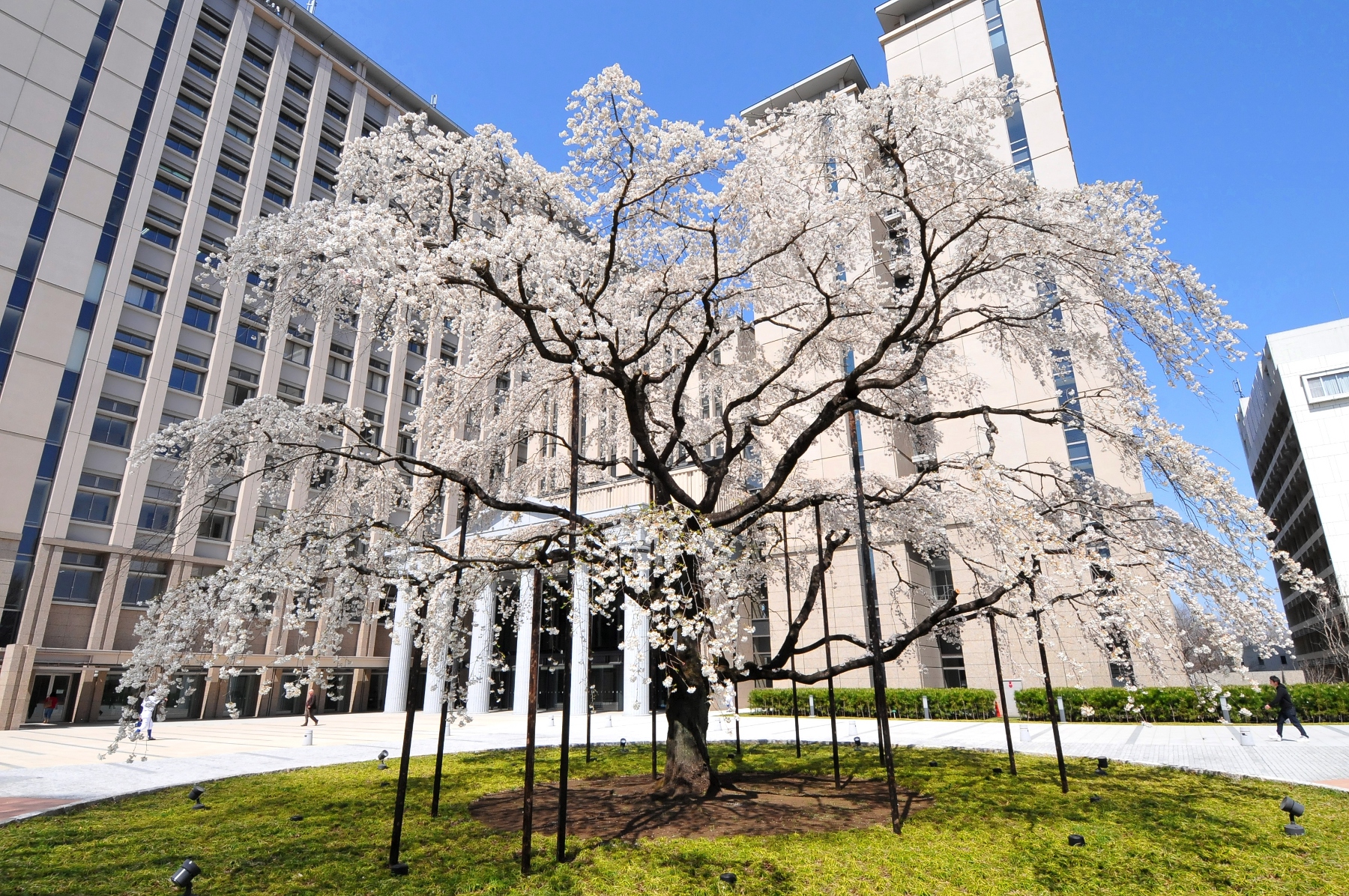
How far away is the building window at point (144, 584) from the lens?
109 feet

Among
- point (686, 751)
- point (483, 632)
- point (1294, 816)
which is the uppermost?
point (483, 632)

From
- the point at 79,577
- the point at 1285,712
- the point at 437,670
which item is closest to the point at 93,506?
the point at 79,577

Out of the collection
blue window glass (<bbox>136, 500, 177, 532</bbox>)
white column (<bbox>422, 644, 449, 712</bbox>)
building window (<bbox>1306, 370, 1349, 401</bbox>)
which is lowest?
white column (<bbox>422, 644, 449, 712</bbox>)

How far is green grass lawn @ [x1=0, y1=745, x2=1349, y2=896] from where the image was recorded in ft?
23.8

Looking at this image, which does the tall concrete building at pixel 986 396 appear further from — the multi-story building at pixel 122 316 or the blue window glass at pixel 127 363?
the blue window glass at pixel 127 363

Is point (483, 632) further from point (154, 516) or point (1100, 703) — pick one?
point (154, 516)

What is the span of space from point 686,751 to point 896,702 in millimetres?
21618

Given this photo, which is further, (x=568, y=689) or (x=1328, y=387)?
(x=1328, y=387)

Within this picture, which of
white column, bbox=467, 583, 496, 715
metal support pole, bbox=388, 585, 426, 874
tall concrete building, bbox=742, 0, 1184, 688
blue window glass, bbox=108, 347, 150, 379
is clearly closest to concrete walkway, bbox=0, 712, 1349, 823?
white column, bbox=467, 583, 496, 715

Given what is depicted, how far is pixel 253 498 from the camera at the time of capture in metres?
37.6

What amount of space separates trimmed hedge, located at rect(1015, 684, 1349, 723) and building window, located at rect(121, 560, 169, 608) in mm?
41264

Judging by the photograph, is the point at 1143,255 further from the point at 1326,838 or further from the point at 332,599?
the point at 332,599

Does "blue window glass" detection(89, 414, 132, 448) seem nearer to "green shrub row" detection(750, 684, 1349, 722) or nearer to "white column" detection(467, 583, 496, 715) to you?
"white column" detection(467, 583, 496, 715)

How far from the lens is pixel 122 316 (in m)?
34.7
